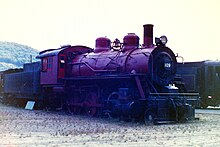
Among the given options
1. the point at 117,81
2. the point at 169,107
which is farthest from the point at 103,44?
the point at 169,107

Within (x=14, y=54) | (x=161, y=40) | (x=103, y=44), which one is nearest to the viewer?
(x=161, y=40)

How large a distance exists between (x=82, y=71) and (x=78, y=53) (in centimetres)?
211

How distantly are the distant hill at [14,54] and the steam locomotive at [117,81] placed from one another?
4097 inches

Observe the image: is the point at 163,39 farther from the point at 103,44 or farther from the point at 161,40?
the point at 103,44

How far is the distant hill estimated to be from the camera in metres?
130

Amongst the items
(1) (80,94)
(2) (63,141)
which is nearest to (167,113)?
(1) (80,94)

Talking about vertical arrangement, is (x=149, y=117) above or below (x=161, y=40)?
below

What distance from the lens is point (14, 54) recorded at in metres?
140

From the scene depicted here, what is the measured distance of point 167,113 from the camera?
45.9 feet

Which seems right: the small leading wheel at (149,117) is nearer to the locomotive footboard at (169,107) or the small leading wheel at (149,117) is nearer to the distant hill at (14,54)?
the locomotive footboard at (169,107)

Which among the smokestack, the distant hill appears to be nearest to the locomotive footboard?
the smokestack

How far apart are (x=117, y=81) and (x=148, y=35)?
2333 millimetres

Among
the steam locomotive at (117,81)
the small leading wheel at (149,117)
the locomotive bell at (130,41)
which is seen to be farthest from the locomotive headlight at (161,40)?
the small leading wheel at (149,117)

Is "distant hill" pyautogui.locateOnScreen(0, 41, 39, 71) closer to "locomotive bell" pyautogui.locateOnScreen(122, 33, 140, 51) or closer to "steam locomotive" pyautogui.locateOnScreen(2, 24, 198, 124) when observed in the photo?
"steam locomotive" pyautogui.locateOnScreen(2, 24, 198, 124)
